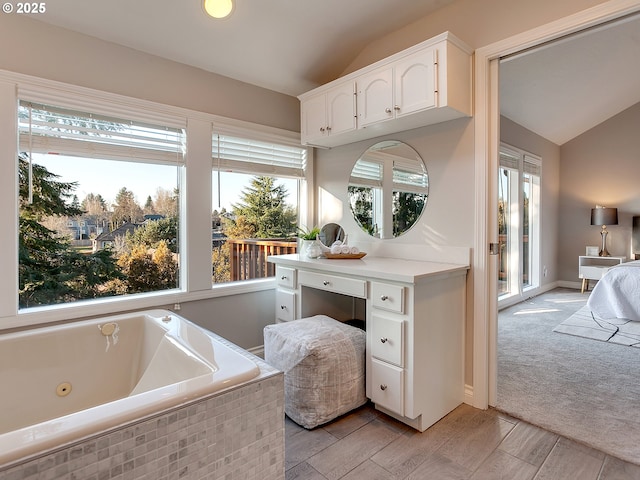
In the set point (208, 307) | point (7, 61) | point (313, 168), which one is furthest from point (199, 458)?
point (313, 168)

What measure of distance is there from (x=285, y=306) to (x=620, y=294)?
3768 mm

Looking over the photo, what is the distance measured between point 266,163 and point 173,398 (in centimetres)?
225

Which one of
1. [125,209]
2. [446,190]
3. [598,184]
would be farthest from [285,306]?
[598,184]

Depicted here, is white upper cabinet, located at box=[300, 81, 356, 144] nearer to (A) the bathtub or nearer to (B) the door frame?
(B) the door frame

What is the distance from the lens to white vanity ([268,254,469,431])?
6.27 ft

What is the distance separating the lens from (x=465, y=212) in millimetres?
2258

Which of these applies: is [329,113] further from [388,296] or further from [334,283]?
[388,296]

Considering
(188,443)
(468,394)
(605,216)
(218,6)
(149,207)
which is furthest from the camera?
(605,216)

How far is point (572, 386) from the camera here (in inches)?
95.7

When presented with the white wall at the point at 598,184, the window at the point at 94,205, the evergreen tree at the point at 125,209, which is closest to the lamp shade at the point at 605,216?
the white wall at the point at 598,184

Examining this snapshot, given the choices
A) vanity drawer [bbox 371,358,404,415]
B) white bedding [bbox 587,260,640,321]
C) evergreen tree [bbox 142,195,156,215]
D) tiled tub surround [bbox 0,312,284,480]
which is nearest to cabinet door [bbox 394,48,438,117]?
vanity drawer [bbox 371,358,404,415]

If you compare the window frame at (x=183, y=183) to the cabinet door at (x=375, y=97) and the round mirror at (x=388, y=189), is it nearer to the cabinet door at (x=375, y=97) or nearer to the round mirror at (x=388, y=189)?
the round mirror at (x=388, y=189)

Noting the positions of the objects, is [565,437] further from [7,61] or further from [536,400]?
[7,61]

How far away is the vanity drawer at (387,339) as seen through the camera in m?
1.94
